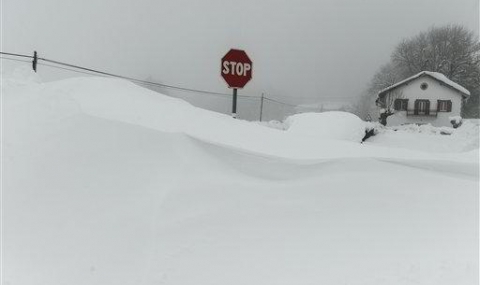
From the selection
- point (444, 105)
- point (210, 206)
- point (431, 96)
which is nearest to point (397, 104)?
point (431, 96)

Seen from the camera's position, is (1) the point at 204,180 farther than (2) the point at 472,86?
No

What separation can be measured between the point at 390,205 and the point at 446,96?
43.8 m

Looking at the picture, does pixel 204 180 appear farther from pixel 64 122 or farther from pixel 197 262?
pixel 64 122

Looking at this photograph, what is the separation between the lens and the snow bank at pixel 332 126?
55.6 ft

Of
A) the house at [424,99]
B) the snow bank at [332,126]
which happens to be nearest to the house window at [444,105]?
the house at [424,99]

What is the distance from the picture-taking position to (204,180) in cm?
449

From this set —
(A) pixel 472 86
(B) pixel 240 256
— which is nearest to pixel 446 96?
(A) pixel 472 86

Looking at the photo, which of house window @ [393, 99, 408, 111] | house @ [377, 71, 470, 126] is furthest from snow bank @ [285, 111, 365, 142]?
house window @ [393, 99, 408, 111]

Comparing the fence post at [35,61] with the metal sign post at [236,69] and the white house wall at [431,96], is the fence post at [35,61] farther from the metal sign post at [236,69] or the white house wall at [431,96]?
the white house wall at [431,96]

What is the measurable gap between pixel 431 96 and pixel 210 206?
44943 millimetres

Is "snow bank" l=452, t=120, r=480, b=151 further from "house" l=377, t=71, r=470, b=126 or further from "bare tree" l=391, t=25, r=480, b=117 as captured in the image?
"bare tree" l=391, t=25, r=480, b=117

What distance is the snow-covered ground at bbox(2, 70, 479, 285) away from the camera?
3.55 m

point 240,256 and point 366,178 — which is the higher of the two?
point 366,178

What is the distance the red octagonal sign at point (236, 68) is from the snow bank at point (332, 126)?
317 inches
